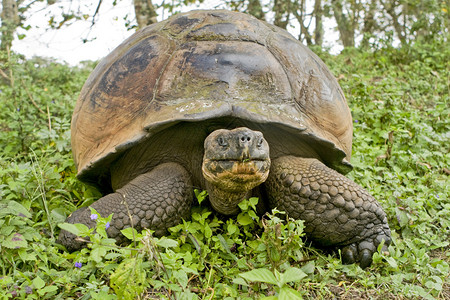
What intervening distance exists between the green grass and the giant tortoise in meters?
0.17

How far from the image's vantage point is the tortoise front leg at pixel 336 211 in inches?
108

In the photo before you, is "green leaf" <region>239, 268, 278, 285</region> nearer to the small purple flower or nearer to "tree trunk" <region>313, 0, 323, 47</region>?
the small purple flower

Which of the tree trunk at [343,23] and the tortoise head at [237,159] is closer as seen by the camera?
the tortoise head at [237,159]

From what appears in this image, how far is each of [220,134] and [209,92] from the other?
42 centimetres

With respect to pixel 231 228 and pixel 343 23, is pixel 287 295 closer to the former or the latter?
pixel 231 228

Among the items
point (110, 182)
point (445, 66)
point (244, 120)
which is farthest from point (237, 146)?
point (445, 66)

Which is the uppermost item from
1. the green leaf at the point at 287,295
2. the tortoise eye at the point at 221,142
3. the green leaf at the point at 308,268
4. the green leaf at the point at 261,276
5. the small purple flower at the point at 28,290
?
the tortoise eye at the point at 221,142

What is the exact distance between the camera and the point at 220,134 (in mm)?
2541

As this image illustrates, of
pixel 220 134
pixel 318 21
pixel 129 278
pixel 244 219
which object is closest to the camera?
pixel 129 278

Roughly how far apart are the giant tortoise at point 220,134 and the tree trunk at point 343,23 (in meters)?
6.35

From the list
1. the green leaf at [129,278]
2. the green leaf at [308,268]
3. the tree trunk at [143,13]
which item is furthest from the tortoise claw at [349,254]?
the tree trunk at [143,13]

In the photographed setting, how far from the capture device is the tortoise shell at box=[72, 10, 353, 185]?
9.27ft

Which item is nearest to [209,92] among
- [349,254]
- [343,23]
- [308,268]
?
[308,268]

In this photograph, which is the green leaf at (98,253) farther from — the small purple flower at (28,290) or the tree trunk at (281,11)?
the tree trunk at (281,11)
